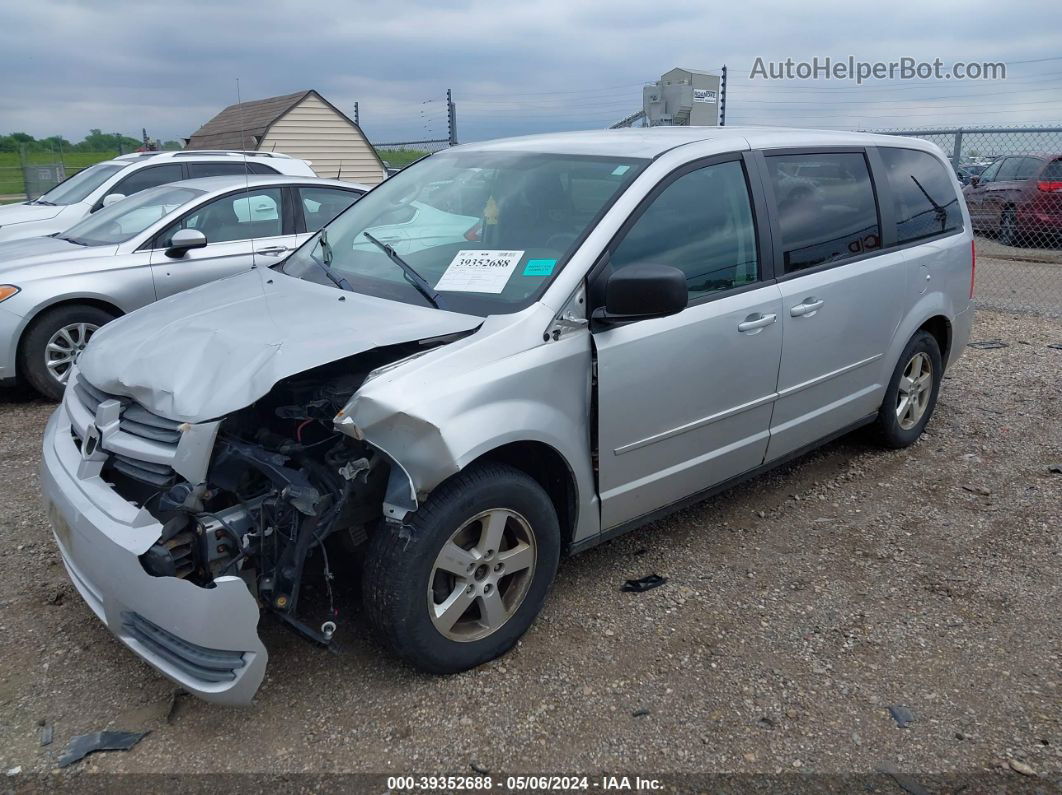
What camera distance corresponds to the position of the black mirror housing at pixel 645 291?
9.53 ft

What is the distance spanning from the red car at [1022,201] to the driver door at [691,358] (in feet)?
35.0

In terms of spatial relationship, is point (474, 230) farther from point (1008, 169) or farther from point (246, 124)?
point (246, 124)

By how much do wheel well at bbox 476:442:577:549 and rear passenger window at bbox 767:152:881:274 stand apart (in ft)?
4.96

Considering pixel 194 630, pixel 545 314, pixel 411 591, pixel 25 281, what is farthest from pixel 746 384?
pixel 25 281

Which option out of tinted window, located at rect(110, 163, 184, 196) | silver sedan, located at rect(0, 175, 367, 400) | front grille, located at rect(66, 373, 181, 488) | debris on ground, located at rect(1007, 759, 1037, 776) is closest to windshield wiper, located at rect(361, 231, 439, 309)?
front grille, located at rect(66, 373, 181, 488)

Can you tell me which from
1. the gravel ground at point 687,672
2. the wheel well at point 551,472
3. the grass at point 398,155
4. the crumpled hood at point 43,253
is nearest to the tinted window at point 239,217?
the crumpled hood at point 43,253

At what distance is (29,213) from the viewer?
10109 millimetres

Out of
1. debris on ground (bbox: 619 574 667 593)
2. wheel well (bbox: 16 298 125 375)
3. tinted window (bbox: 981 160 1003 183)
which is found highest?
tinted window (bbox: 981 160 1003 183)

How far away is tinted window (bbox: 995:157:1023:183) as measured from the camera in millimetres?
→ 13673

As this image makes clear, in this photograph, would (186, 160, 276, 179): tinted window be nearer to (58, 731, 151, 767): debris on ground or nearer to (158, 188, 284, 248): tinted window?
(158, 188, 284, 248): tinted window

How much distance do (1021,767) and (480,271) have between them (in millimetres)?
2398

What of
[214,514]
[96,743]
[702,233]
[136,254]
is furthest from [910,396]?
[136,254]

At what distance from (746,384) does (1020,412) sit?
3.25 meters

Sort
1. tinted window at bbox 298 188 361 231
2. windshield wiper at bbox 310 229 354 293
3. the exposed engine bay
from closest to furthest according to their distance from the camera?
the exposed engine bay, windshield wiper at bbox 310 229 354 293, tinted window at bbox 298 188 361 231
